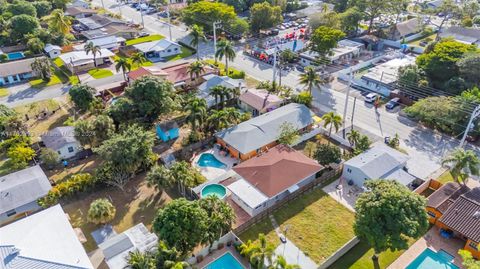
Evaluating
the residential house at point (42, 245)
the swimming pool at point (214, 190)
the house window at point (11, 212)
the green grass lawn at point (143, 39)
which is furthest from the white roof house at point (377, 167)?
the green grass lawn at point (143, 39)

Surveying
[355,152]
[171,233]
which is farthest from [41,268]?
[355,152]

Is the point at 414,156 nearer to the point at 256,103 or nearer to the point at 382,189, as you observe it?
the point at 382,189

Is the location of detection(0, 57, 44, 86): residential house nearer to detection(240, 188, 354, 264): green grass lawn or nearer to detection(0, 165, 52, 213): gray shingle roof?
detection(0, 165, 52, 213): gray shingle roof

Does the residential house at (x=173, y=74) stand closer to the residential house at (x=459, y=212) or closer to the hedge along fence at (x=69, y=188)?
the hedge along fence at (x=69, y=188)

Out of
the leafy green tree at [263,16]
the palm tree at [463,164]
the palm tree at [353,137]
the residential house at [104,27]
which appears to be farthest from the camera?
the residential house at [104,27]


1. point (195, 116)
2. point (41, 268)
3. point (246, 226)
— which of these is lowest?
point (246, 226)

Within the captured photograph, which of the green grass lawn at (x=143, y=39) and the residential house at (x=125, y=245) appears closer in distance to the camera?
the residential house at (x=125, y=245)

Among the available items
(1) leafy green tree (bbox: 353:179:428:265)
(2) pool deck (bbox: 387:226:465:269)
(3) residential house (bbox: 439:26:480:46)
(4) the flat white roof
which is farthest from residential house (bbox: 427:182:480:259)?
(3) residential house (bbox: 439:26:480:46)

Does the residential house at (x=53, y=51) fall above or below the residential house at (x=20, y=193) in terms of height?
above
